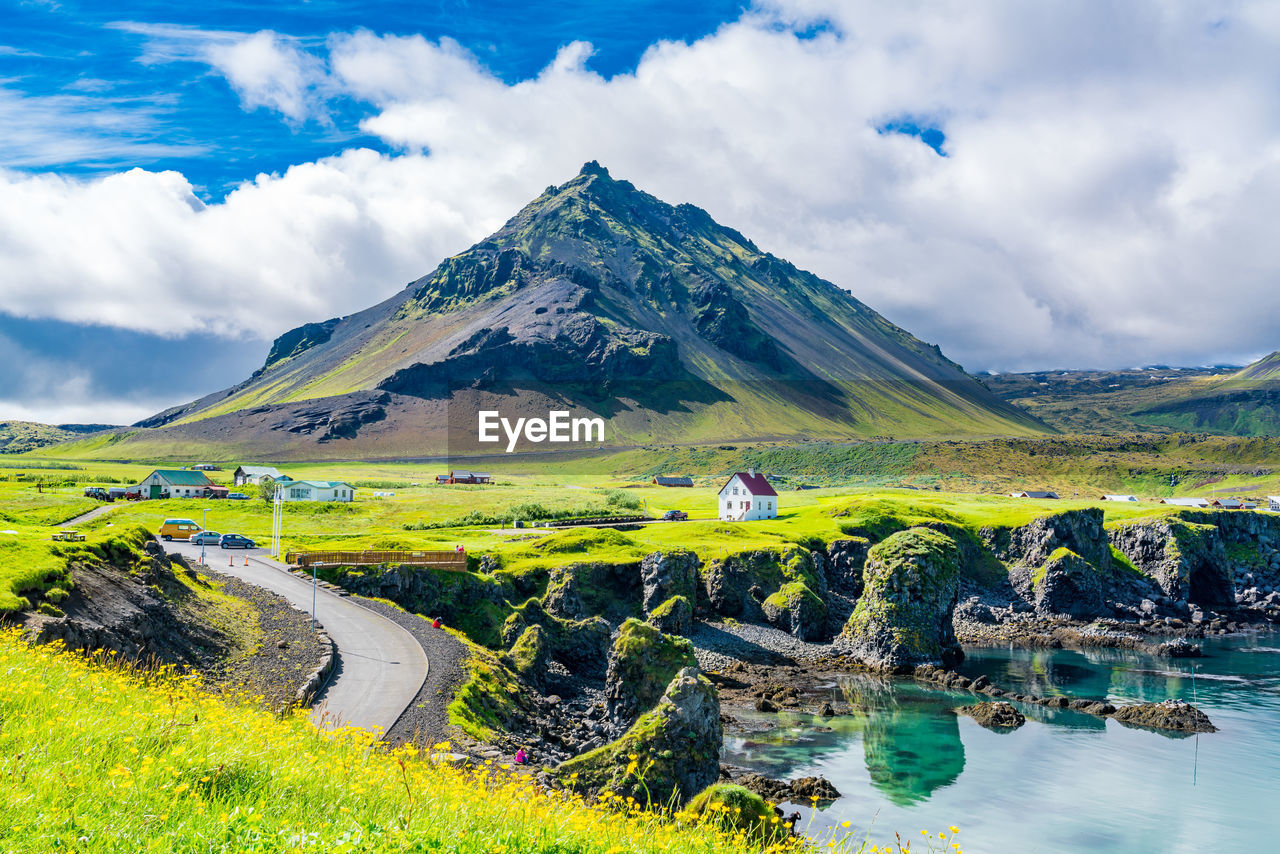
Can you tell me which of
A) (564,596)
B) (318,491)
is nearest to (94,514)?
(318,491)

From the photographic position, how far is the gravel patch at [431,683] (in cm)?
2883

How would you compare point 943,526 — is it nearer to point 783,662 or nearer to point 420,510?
point 783,662

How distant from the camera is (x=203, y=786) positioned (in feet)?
36.3

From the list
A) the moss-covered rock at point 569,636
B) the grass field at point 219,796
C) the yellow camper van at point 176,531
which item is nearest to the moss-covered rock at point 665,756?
the grass field at point 219,796

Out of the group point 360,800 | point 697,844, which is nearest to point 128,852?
point 360,800

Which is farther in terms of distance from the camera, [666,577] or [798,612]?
[798,612]

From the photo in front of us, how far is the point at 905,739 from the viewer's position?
160 ft

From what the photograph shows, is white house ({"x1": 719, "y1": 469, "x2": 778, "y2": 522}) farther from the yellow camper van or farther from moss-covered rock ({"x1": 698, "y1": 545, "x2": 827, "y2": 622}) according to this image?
the yellow camper van

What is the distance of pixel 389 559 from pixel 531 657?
17.5 m

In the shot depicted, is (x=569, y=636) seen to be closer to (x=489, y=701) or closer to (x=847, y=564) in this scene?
(x=489, y=701)

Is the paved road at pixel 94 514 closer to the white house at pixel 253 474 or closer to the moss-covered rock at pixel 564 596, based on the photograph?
the moss-covered rock at pixel 564 596

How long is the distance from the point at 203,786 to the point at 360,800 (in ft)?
7.05

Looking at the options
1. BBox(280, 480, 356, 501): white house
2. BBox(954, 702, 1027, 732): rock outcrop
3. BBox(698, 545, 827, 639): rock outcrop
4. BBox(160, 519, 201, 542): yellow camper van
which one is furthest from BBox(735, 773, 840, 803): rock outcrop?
BBox(280, 480, 356, 501): white house

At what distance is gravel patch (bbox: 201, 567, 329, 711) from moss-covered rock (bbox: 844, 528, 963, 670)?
146ft
